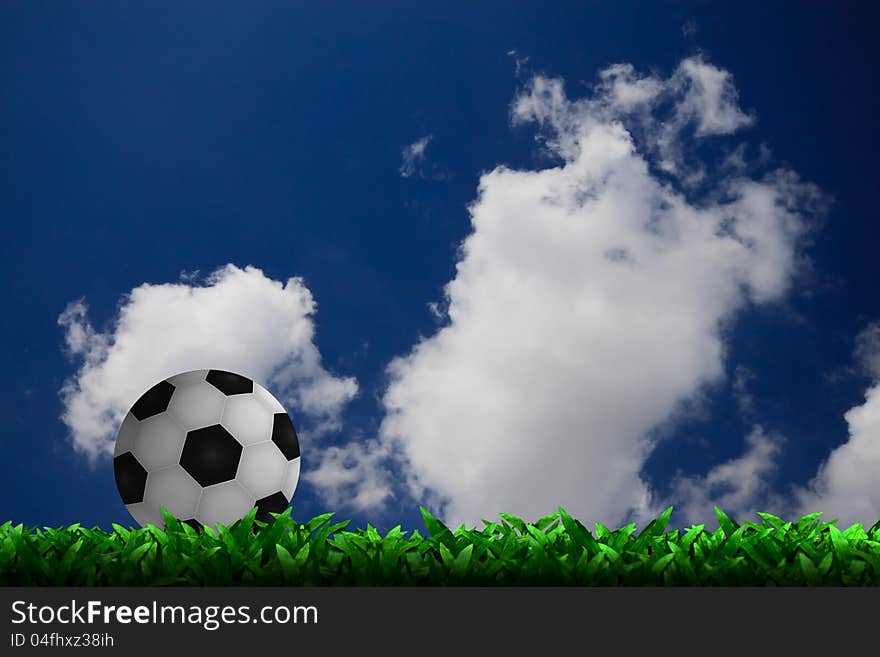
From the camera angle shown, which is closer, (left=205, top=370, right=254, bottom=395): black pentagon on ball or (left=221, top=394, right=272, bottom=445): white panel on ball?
(left=221, top=394, right=272, bottom=445): white panel on ball

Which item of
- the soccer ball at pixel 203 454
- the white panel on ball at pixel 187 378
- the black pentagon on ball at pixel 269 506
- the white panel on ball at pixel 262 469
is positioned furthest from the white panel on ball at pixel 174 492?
the white panel on ball at pixel 187 378

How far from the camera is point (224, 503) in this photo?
507 cm

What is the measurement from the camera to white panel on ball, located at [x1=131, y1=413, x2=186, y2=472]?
5.13 metres

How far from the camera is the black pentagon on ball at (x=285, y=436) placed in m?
5.41

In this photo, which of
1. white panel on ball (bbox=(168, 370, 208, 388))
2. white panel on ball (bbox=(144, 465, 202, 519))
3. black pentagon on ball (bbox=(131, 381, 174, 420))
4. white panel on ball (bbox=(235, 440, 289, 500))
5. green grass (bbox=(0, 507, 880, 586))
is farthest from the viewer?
white panel on ball (bbox=(168, 370, 208, 388))

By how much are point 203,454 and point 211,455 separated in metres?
0.05

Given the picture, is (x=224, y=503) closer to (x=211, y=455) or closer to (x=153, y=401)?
(x=211, y=455)

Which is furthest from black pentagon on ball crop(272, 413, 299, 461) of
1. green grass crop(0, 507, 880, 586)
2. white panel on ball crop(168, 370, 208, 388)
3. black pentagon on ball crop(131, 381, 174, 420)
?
green grass crop(0, 507, 880, 586)

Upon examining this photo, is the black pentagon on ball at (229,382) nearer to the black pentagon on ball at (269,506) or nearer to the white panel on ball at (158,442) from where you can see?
the white panel on ball at (158,442)

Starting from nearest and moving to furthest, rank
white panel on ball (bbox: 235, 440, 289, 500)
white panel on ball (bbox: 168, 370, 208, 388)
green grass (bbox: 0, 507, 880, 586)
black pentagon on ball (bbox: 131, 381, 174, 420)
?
green grass (bbox: 0, 507, 880, 586) < white panel on ball (bbox: 235, 440, 289, 500) < black pentagon on ball (bbox: 131, 381, 174, 420) < white panel on ball (bbox: 168, 370, 208, 388)

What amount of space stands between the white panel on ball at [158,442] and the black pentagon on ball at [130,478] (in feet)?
0.16

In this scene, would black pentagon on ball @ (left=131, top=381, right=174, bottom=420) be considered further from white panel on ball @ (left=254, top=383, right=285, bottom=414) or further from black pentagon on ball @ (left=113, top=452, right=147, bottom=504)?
white panel on ball @ (left=254, top=383, right=285, bottom=414)
